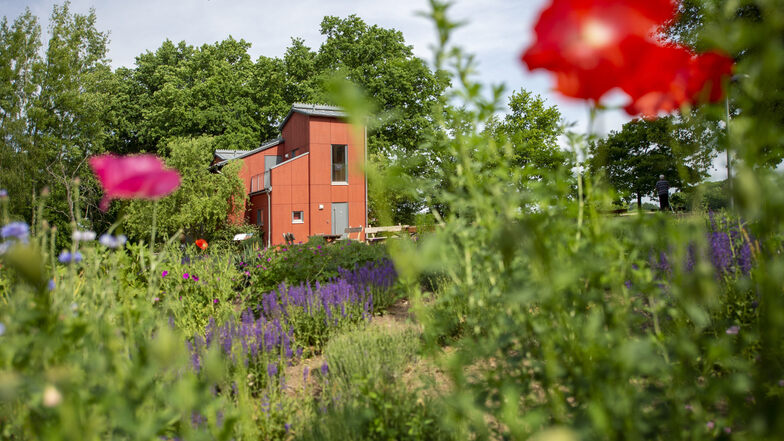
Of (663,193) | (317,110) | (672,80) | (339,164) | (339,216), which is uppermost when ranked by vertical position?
(317,110)

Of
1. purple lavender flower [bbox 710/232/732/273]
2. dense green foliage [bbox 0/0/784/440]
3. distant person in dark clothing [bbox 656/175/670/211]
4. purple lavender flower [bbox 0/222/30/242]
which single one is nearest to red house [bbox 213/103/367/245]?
distant person in dark clothing [bbox 656/175/670/211]

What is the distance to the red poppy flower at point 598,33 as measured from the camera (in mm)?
737

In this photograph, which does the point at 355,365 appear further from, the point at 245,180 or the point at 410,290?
the point at 245,180

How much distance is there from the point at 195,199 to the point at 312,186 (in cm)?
526

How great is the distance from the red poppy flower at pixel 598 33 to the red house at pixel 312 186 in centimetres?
1797

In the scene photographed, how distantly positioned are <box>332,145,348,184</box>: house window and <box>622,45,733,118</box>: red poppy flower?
63.4 feet

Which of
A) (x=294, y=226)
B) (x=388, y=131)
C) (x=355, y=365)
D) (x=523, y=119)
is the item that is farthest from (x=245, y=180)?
(x=355, y=365)

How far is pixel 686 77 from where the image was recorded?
84cm

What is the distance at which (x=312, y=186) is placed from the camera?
19.3 meters

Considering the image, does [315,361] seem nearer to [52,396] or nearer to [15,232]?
[15,232]

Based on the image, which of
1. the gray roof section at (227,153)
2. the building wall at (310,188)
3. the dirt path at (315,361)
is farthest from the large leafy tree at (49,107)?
the dirt path at (315,361)

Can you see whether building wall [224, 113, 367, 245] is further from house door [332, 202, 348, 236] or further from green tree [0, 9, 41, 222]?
green tree [0, 9, 41, 222]

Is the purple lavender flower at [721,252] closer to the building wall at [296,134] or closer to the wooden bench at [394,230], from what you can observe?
the wooden bench at [394,230]

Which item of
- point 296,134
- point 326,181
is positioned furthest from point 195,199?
point 326,181
